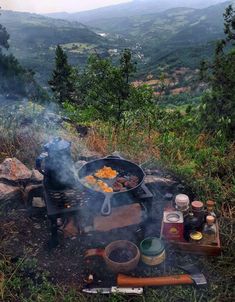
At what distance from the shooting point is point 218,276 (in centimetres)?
363

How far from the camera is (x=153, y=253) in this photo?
3680 mm

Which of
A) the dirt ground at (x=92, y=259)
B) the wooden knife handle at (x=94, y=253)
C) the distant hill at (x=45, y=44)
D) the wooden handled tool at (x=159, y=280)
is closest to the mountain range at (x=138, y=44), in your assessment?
the distant hill at (x=45, y=44)

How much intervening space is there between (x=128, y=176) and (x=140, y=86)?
30.1 feet

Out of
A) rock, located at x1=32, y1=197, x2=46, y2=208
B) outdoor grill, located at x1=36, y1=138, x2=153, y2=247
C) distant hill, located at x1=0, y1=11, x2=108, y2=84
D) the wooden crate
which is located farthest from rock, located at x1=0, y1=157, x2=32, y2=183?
distant hill, located at x1=0, y1=11, x2=108, y2=84

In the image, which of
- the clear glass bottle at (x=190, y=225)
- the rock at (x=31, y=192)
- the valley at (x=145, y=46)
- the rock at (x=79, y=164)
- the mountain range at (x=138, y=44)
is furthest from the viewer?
the mountain range at (x=138, y=44)

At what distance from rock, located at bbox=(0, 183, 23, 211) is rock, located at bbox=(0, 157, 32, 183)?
13 cm

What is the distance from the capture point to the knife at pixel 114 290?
11.0 ft

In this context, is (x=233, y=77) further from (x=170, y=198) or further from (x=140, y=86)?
(x=170, y=198)

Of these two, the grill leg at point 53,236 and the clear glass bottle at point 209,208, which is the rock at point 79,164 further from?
the clear glass bottle at point 209,208

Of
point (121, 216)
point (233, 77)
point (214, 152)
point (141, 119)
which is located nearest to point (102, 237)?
point (121, 216)

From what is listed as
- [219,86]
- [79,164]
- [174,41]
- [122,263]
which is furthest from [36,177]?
[174,41]

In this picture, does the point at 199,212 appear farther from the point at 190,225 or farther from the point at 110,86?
the point at 110,86

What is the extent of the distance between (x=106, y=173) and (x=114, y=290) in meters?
1.47

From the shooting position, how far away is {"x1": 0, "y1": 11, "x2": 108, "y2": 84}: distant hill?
95688 mm
